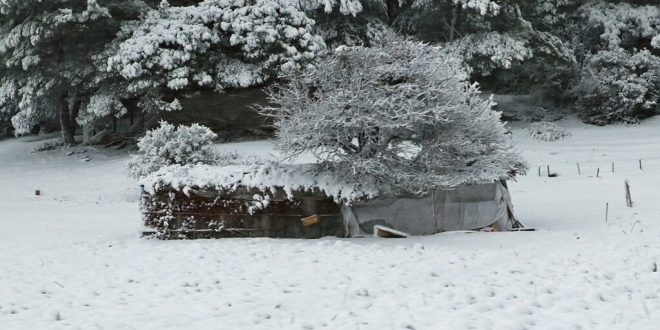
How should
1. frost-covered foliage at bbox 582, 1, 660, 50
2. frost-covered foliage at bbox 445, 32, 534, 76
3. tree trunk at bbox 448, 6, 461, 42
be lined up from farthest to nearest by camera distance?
frost-covered foliage at bbox 582, 1, 660, 50 → tree trunk at bbox 448, 6, 461, 42 → frost-covered foliage at bbox 445, 32, 534, 76

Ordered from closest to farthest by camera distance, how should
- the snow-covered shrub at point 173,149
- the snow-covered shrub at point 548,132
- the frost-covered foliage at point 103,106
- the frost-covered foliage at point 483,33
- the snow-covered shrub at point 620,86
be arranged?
the snow-covered shrub at point 173,149 < the frost-covered foliage at point 103,106 < the snow-covered shrub at point 548,132 < the frost-covered foliage at point 483,33 < the snow-covered shrub at point 620,86

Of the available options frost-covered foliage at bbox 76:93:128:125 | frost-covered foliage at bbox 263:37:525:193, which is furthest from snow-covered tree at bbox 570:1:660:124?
frost-covered foliage at bbox 76:93:128:125

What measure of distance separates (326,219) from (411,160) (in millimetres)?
2203

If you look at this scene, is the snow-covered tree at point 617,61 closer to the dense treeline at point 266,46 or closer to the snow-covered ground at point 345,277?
the dense treeline at point 266,46

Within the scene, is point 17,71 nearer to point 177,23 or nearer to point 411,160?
point 177,23

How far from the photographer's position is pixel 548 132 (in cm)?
2580

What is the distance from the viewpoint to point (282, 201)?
11758mm

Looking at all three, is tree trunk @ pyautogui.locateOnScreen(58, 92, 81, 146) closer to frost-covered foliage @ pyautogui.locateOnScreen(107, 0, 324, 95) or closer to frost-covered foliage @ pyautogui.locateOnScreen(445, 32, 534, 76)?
frost-covered foliage @ pyautogui.locateOnScreen(107, 0, 324, 95)

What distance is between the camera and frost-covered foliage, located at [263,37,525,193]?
36.6 feet

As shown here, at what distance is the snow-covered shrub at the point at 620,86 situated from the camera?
87.8 feet

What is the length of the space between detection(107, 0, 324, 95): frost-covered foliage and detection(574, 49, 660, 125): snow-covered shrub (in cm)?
1404

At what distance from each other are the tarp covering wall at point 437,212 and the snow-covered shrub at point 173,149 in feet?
21.2

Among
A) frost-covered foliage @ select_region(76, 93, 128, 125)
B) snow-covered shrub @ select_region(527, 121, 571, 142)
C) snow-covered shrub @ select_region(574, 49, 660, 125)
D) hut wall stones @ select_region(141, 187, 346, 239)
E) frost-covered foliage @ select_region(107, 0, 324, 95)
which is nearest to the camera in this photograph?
hut wall stones @ select_region(141, 187, 346, 239)

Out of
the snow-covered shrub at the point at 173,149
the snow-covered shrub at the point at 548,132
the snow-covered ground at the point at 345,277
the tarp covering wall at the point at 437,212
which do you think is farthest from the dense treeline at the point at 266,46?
the tarp covering wall at the point at 437,212
